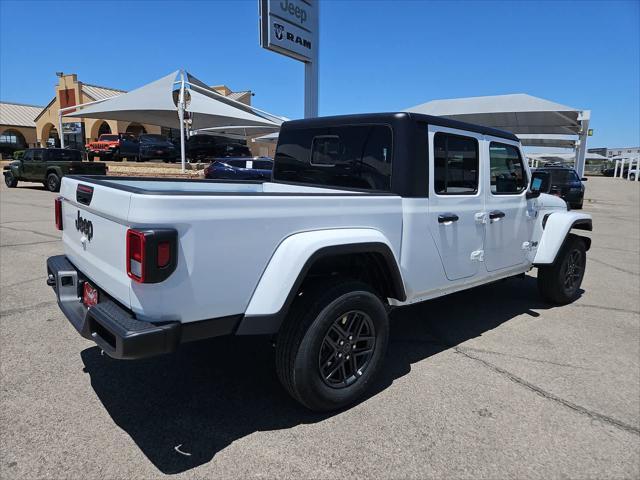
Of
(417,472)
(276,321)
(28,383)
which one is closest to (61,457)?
(28,383)

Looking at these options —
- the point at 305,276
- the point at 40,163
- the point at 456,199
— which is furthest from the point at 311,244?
the point at 40,163

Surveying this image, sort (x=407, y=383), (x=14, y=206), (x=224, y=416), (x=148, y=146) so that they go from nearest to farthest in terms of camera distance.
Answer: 1. (x=224, y=416)
2. (x=407, y=383)
3. (x=14, y=206)
4. (x=148, y=146)

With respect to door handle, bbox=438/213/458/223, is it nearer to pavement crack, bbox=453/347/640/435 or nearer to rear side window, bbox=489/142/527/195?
rear side window, bbox=489/142/527/195

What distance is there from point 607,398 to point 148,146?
25292mm

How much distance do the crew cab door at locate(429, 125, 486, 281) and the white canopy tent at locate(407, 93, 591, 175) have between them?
1992cm

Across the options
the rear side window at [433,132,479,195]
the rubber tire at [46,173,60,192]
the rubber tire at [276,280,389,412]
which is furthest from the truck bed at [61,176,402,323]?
the rubber tire at [46,173,60,192]

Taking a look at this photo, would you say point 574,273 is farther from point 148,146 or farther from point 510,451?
point 148,146

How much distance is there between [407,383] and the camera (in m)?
3.42

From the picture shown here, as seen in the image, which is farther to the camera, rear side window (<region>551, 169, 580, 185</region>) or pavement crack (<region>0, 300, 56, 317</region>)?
rear side window (<region>551, 169, 580, 185</region>)

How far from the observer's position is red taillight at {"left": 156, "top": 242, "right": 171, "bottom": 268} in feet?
7.11

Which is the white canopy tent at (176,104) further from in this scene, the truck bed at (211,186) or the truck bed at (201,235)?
the truck bed at (201,235)

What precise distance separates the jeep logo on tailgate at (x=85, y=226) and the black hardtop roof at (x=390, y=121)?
82.6 inches

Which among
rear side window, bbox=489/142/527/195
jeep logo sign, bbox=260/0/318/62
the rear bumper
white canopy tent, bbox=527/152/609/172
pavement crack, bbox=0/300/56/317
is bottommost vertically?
pavement crack, bbox=0/300/56/317

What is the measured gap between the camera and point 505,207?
169 inches
